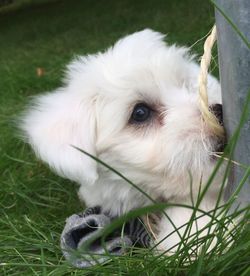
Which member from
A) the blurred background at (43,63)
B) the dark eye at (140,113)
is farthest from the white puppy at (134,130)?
the blurred background at (43,63)

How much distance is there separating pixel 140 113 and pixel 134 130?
88 mm

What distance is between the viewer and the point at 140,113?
2148mm

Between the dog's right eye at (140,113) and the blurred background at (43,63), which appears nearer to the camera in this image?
the dog's right eye at (140,113)

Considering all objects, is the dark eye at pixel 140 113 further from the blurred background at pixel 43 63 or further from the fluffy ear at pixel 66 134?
the blurred background at pixel 43 63

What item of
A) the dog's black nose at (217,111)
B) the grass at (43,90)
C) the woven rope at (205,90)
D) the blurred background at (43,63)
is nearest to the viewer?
the grass at (43,90)

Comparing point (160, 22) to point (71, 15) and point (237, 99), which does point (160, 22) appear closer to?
point (71, 15)

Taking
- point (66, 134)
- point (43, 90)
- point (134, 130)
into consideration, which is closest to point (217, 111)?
point (134, 130)

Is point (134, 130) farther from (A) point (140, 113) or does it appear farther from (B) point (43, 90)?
(B) point (43, 90)

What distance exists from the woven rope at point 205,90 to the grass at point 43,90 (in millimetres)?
405

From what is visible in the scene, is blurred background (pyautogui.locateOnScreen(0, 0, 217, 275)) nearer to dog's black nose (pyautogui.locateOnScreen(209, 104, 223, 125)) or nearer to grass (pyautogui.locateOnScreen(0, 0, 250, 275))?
grass (pyautogui.locateOnScreen(0, 0, 250, 275))

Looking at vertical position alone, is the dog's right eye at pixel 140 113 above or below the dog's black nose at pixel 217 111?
below

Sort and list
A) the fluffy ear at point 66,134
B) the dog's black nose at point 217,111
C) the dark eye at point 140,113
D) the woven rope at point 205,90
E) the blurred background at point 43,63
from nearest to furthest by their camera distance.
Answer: the woven rope at point 205,90
the dog's black nose at point 217,111
the fluffy ear at point 66,134
the dark eye at point 140,113
the blurred background at point 43,63

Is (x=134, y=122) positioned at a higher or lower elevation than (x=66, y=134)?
higher

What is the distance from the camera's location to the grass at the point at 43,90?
163 centimetres
